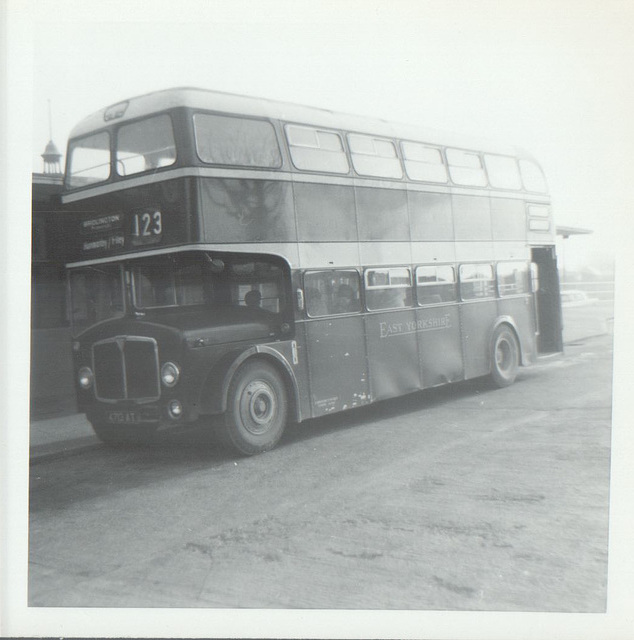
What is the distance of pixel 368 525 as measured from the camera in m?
4.26

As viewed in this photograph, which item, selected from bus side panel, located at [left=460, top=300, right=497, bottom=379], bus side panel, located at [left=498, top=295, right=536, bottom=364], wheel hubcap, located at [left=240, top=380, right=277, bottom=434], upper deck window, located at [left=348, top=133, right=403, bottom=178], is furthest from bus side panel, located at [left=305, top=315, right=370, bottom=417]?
bus side panel, located at [left=498, top=295, right=536, bottom=364]

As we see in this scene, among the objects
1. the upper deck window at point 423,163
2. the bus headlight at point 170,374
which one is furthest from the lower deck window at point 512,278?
the bus headlight at point 170,374

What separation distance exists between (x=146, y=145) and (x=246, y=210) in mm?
910

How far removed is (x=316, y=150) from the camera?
624 centimetres

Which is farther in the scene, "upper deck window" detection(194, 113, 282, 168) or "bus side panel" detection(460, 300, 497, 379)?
"bus side panel" detection(460, 300, 497, 379)

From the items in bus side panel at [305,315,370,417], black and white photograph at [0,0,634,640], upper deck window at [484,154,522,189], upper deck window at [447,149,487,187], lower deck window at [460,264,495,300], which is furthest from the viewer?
lower deck window at [460,264,495,300]

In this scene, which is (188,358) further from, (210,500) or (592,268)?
(592,268)

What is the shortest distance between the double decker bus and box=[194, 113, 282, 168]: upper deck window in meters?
0.01

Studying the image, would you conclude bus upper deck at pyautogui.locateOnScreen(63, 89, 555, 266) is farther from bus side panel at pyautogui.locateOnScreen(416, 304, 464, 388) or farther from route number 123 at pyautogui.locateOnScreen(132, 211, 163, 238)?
bus side panel at pyautogui.locateOnScreen(416, 304, 464, 388)

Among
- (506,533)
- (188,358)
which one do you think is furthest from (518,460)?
(188,358)

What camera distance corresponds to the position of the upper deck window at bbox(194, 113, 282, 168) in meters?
5.50

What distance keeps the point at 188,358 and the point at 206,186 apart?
132cm

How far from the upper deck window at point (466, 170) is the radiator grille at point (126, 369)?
3.42 m

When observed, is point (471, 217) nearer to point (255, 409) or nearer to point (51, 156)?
point (255, 409)
